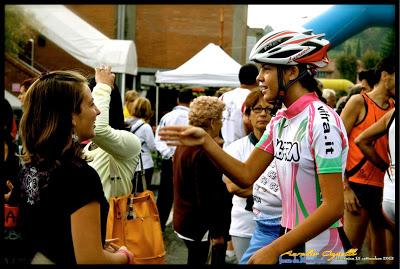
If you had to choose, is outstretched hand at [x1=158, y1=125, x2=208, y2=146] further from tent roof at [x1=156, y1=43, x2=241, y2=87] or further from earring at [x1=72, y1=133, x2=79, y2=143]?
tent roof at [x1=156, y1=43, x2=241, y2=87]

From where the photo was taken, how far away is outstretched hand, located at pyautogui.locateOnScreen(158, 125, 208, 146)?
108 inches

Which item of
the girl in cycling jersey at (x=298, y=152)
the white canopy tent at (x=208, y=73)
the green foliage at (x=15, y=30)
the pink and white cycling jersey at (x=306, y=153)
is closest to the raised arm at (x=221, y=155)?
the girl in cycling jersey at (x=298, y=152)

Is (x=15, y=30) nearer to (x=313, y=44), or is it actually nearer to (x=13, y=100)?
(x=13, y=100)

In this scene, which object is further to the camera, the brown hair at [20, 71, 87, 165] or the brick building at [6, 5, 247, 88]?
the brick building at [6, 5, 247, 88]

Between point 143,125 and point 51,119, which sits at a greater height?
point 51,119

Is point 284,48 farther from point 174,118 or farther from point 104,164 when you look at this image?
point 174,118

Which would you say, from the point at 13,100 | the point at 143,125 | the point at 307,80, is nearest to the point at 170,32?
the point at 13,100

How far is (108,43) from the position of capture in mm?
14641

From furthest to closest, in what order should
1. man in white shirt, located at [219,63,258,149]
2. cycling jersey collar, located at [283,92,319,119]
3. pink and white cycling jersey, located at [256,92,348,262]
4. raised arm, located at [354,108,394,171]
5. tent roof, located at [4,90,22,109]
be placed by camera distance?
tent roof, located at [4,90,22,109] → man in white shirt, located at [219,63,258,149] → raised arm, located at [354,108,394,171] → cycling jersey collar, located at [283,92,319,119] → pink and white cycling jersey, located at [256,92,348,262]

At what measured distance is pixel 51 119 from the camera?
2.58 metres

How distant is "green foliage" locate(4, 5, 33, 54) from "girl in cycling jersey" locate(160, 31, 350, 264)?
43.5ft

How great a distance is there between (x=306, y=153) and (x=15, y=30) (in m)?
16.4

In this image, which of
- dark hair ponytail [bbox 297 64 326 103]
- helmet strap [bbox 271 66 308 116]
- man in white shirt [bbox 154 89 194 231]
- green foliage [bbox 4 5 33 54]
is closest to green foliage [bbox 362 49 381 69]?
green foliage [bbox 4 5 33 54]

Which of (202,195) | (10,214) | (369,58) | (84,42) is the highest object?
(369,58)
